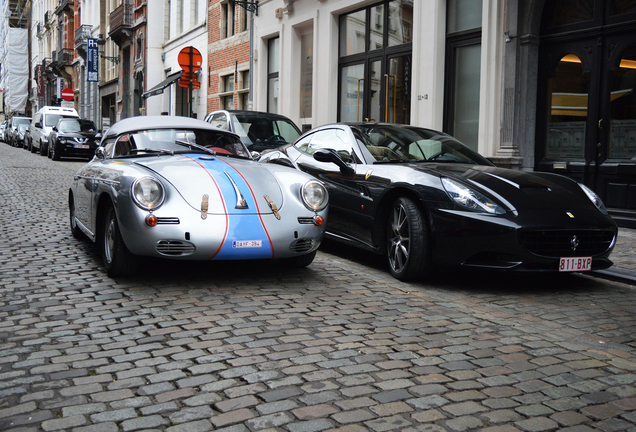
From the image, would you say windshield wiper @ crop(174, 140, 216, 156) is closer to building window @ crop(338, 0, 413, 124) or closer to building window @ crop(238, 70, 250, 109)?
building window @ crop(338, 0, 413, 124)

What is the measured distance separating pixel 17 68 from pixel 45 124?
64533 mm

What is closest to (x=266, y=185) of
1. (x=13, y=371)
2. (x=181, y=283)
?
(x=181, y=283)

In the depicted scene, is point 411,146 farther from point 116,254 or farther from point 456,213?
point 116,254

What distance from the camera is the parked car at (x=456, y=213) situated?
540 cm

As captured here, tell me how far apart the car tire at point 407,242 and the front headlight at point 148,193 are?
2050 mm

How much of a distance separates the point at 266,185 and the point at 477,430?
10.6 feet

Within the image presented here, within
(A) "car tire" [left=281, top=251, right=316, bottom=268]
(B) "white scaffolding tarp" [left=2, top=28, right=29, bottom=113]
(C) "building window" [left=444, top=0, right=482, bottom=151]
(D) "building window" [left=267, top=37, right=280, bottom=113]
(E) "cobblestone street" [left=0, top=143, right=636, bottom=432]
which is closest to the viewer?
(E) "cobblestone street" [left=0, top=143, right=636, bottom=432]

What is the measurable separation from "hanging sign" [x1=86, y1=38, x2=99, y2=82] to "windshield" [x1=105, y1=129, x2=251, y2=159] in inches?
1532

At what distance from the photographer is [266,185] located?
18.5 feet

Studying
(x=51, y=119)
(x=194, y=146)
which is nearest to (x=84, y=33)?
(x=51, y=119)

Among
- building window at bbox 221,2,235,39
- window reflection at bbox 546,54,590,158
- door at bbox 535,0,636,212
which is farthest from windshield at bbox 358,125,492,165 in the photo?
building window at bbox 221,2,235,39

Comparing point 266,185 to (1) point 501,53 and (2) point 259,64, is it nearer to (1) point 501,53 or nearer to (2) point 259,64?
(1) point 501,53

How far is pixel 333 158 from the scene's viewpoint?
22.1ft

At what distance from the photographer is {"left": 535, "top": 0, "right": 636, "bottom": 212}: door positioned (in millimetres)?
10039
